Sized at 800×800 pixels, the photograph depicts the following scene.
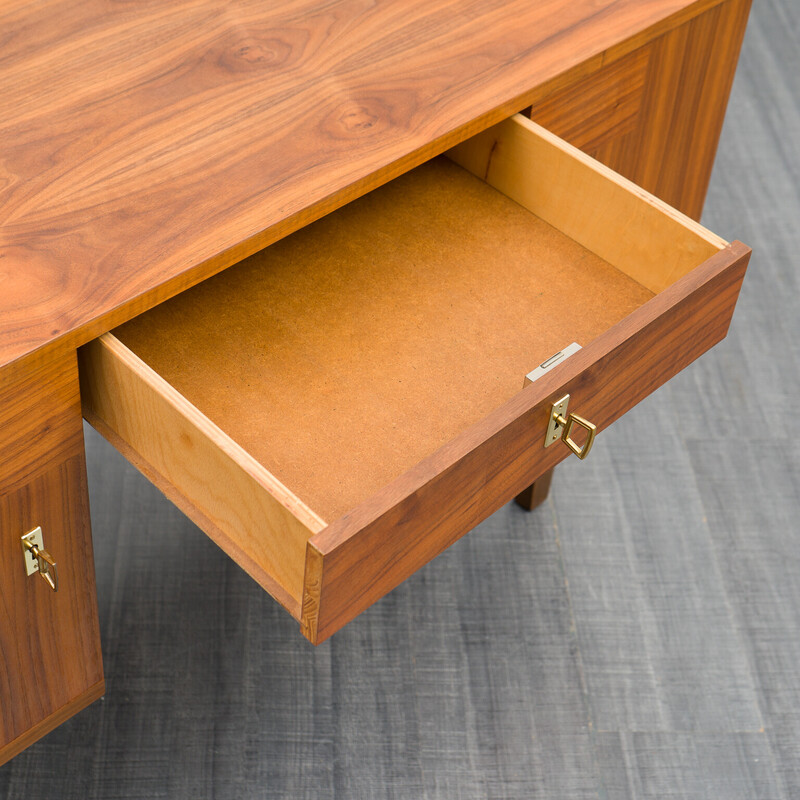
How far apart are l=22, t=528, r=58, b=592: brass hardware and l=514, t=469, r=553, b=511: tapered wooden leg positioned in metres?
0.63

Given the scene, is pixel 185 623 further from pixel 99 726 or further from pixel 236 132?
pixel 236 132

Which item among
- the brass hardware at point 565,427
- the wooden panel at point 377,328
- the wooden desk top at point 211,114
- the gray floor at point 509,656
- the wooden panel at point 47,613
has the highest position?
the wooden desk top at point 211,114

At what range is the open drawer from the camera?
0.69 m

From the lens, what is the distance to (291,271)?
92 cm

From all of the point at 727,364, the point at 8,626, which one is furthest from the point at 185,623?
the point at 727,364

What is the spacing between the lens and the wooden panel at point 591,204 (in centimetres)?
86

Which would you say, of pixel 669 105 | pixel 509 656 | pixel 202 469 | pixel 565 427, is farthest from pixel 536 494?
pixel 202 469

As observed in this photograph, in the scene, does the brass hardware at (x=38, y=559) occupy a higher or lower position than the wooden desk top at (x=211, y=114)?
lower

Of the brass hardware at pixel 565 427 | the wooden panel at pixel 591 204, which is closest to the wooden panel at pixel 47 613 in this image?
the brass hardware at pixel 565 427

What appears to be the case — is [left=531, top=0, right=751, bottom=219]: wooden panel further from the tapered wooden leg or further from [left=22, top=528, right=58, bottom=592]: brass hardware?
[left=22, top=528, right=58, bottom=592]: brass hardware

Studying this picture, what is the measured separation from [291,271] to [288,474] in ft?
0.70

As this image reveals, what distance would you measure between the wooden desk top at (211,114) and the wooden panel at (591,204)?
0.04 meters

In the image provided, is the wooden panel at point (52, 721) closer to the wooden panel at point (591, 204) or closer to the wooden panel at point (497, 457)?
the wooden panel at point (497, 457)

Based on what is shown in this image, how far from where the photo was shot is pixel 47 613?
0.86 m
